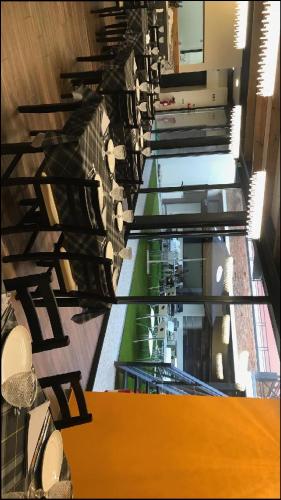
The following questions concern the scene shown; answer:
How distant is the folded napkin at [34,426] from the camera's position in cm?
191

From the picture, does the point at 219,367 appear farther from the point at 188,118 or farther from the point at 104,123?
the point at 188,118

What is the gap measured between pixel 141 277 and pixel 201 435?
2.46 meters

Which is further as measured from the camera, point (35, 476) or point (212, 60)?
point (212, 60)

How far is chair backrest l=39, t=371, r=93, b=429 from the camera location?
7.85 ft

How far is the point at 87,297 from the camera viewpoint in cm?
263

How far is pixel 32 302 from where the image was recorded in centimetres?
222

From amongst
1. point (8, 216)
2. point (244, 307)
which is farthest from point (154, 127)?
point (8, 216)

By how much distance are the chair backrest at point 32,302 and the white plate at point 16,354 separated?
1.02 feet

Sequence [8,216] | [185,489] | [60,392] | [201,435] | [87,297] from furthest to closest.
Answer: [8,216]
[87,297]
[60,392]
[201,435]
[185,489]

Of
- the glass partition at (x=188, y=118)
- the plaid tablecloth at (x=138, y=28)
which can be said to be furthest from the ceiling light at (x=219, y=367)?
the glass partition at (x=188, y=118)

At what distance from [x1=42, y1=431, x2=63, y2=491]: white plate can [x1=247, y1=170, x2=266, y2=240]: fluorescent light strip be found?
95.8 inches

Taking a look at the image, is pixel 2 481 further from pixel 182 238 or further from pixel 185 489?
pixel 182 238

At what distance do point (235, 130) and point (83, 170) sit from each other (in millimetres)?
3373

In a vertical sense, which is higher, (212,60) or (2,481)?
(212,60)
